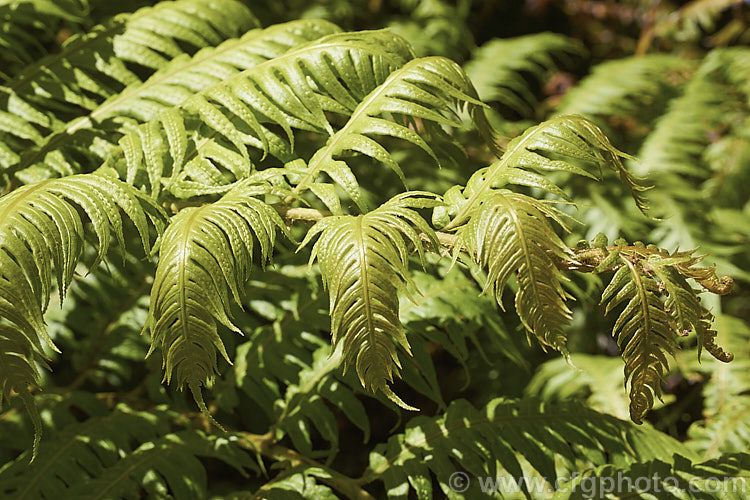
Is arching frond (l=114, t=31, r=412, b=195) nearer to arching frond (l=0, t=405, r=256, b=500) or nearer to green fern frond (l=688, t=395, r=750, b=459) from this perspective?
arching frond (l=0, t=405, r=256, b=500)

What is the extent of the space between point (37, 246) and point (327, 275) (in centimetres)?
42

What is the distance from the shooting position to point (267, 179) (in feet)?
3.62

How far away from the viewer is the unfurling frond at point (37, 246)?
2.80ft

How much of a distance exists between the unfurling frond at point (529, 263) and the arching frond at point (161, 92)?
0.82 m

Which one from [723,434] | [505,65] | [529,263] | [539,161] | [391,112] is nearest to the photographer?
[529,263]

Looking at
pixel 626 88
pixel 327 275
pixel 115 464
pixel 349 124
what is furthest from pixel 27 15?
pixel 626 88

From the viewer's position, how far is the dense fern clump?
2.88 feet

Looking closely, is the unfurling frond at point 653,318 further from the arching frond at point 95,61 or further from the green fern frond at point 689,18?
the green fern frond at point 689,18

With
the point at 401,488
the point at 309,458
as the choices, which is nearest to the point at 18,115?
the point at 309,458

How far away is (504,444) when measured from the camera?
1.27m

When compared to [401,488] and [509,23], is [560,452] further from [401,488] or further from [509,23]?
[509,23]

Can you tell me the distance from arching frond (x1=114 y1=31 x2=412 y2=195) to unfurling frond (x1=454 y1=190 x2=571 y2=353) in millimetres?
445

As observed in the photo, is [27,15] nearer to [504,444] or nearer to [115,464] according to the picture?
[115,464]

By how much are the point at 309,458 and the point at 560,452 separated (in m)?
0.57
